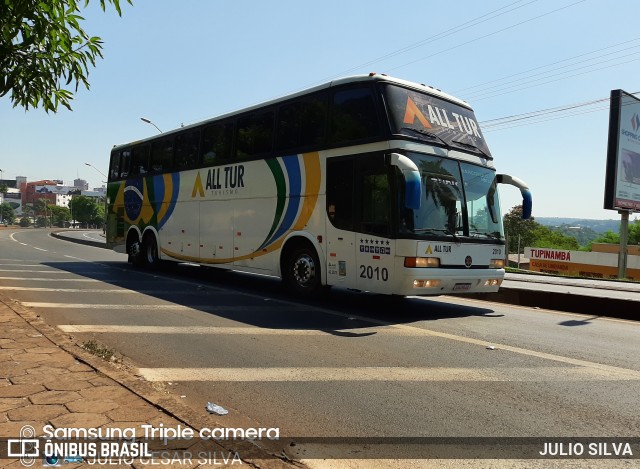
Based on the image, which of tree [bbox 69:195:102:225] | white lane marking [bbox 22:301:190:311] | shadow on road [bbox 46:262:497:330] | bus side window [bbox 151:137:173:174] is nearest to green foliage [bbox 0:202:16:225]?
tree [bbox 69:195:102:225]

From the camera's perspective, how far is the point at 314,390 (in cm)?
436

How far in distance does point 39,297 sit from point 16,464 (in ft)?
24.2

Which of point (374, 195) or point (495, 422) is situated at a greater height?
point (374, 195)

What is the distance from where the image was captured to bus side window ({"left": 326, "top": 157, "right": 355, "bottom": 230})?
8492mm

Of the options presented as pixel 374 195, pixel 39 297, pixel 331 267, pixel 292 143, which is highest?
pixel 292 143

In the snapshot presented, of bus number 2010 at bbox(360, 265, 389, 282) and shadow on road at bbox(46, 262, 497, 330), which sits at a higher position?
bus number 2010 at bbox(360, 265, 389, 282)

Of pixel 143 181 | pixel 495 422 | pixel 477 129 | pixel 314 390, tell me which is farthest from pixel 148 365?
pixel 143 181

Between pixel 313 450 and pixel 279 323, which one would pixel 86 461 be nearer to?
pixel 313 450

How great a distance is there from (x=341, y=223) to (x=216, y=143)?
16.6ft

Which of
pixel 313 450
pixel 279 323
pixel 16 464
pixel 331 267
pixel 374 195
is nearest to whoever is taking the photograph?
pixel 16 464

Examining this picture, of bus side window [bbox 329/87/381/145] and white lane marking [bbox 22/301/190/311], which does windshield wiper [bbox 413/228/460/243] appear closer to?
bus side window [bbox 329/87/381/145]

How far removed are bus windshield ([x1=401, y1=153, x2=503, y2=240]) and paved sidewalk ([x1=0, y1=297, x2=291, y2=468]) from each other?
16.0 feet

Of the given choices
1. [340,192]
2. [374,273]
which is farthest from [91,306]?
[374,273]

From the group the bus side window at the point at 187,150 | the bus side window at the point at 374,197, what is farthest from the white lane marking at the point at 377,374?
the bus side window at the point at 187,150
